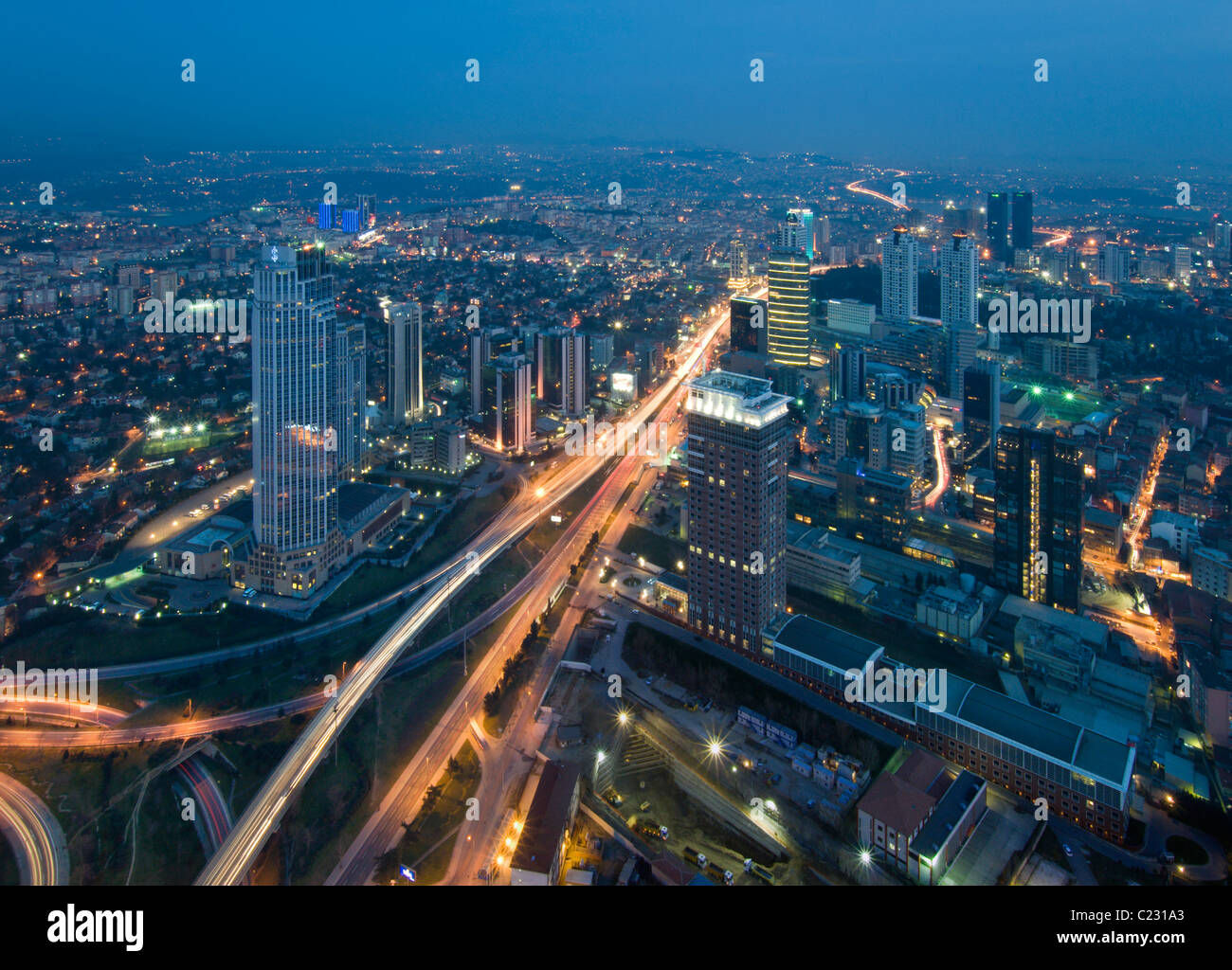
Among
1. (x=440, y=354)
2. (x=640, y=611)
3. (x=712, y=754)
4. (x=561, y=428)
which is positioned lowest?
(x=712, y=754)

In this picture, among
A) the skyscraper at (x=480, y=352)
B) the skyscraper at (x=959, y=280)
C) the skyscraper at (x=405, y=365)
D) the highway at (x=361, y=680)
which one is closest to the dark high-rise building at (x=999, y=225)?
the skyscraper at (x=959, y=280)

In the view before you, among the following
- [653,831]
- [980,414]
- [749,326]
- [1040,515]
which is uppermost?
[749,326]

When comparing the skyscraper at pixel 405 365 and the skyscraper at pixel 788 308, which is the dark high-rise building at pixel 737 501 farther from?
the skyscraper at pixel 788 308

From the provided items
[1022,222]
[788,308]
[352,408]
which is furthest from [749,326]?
[1022,222]

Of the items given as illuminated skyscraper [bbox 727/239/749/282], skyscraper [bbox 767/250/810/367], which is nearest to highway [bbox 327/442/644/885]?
skyscraper [bbox 767/250/810/367]

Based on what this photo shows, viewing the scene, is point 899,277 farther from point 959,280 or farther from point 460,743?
point 460,743

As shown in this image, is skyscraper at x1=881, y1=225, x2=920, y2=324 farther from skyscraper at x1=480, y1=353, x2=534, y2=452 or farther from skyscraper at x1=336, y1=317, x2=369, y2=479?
skyscraper at x1=336, y1=317, x2=369, y2=479

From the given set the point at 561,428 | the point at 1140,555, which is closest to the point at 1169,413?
the point at 1140,555
